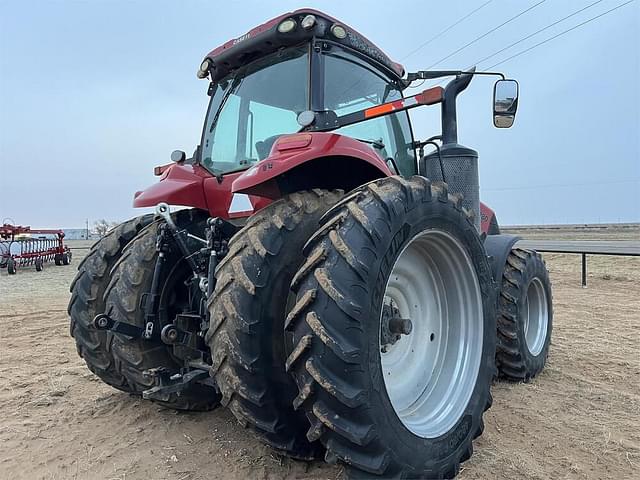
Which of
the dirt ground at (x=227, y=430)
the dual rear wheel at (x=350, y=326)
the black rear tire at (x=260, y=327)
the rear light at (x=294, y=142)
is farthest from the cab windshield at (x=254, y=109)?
the dirt ground at (x=227, y=430)

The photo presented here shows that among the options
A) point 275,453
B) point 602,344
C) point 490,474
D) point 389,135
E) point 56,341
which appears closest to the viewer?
point 490,474

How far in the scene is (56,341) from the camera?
17.4 ft

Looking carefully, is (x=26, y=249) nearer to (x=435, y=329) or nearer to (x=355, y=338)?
(x=435, y=329)

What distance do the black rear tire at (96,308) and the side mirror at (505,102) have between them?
2.70 meters

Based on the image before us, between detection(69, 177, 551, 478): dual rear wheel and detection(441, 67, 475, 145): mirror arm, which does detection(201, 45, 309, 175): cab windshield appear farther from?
detection(441, 67, 475, 145): mirror arm

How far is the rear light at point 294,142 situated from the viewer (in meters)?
2.10

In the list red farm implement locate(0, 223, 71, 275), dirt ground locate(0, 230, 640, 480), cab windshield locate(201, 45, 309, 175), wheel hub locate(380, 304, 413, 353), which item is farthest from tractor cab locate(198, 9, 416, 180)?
red farm implement locate(0, 223, 71, 275)

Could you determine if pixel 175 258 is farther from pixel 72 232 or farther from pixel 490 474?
pixel 72 232

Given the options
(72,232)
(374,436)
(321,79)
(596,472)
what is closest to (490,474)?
(596,472)

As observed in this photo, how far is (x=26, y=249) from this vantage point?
53.4 feet

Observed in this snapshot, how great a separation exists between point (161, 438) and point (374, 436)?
1.51 metres

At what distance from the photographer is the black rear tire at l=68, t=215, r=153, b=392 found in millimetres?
2978

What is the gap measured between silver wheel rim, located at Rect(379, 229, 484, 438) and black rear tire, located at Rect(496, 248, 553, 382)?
132 centimetres

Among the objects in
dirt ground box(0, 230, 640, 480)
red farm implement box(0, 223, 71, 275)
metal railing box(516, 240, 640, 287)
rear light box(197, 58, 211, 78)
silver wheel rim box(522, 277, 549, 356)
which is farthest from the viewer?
red farm implement box(0, 223, 71, 275)
